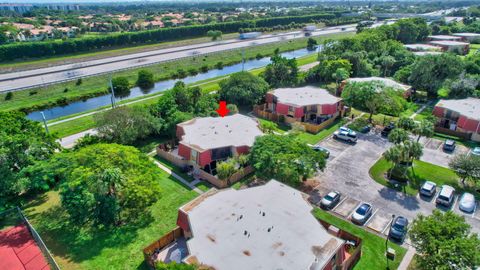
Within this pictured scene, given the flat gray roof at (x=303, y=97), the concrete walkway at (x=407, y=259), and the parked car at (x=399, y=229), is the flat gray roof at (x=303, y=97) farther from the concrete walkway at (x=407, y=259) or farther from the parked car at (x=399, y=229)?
the concrete walkway at (x=407, y=259)


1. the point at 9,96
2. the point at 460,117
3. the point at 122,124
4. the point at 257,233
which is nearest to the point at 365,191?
the point at 257,233

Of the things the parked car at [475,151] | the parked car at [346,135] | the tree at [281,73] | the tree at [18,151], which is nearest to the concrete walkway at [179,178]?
the tree at [18,151]

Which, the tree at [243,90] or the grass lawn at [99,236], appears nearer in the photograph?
the grass lawn at [99,236]

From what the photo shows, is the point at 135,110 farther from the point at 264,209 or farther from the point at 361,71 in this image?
the point at 361,71

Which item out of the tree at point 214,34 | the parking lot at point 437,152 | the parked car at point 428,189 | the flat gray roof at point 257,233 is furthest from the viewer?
the tree at point 214,34

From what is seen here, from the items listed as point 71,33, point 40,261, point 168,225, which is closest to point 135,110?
point 168,225

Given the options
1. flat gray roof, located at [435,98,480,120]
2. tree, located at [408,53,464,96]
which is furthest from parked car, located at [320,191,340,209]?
tree, located at [408,53,464,96]

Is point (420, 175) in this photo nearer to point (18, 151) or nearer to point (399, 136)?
point (399, 136)
